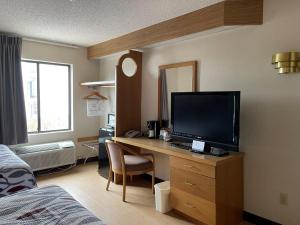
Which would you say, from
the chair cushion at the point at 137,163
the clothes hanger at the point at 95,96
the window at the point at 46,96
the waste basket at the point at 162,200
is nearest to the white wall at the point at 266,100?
the waste basket at the point at 162,200

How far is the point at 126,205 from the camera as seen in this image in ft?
9.56

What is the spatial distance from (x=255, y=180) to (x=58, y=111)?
356 centimetres

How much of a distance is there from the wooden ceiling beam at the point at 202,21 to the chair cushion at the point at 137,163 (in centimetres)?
160

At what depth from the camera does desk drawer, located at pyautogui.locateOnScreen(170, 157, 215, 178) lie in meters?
2.27

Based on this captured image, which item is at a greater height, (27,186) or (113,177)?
(27,186)

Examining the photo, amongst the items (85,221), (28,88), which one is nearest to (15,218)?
(85,221)

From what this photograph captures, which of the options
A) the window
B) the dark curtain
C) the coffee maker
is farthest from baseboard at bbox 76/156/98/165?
the coffee maker

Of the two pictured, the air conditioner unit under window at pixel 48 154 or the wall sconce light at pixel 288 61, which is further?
Result: the air conditioner unit under window at pixel 48 154

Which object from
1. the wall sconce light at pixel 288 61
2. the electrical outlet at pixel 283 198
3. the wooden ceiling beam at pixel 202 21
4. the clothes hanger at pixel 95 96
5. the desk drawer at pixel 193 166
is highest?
the wooden ceiling beam at pixel 202 21

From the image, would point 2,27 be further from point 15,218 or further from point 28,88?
point 15,218

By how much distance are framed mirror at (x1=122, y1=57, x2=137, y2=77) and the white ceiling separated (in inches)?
16.9

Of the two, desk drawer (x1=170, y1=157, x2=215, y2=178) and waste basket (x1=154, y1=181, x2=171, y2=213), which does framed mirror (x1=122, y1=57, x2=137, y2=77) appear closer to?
desk drawer (x1=170, y1=157, x2=215, y2=178)

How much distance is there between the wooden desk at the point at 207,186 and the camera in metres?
2.27

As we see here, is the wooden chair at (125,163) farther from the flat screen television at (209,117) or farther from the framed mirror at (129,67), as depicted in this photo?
the framed mirror at (129,67)
